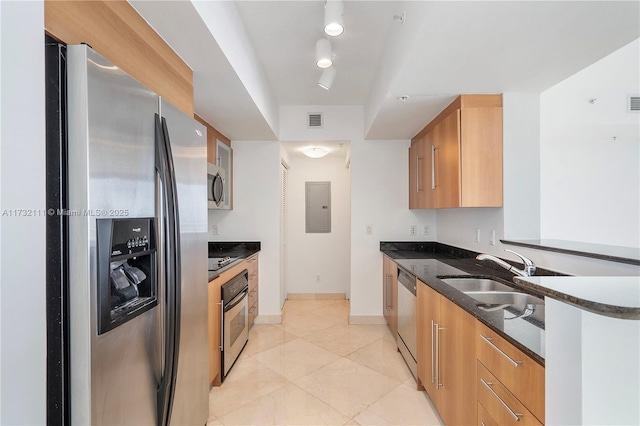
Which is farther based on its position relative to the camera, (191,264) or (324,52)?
(324,52)

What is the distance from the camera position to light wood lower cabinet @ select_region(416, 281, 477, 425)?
4.88ft

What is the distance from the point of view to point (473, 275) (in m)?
2.17

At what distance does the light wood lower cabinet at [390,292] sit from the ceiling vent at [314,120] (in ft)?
5.78

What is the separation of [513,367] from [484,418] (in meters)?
0.39

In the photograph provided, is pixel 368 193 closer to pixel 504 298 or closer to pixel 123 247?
pixel 504 298

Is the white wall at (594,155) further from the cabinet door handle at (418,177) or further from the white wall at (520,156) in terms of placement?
the cabinet door handle at (418,177)

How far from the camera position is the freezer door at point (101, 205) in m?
0.87

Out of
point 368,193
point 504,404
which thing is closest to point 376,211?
point 368,193

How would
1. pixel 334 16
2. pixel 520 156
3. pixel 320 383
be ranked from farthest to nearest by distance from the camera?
pixel 320 383, pixel 520 156, pixel 334 16

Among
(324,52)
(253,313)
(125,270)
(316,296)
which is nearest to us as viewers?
(125,270)

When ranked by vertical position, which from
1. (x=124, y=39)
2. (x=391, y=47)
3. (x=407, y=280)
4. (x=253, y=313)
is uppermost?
(x=391, y=47)

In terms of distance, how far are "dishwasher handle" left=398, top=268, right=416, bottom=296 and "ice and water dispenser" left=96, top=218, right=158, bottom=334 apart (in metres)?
1.82

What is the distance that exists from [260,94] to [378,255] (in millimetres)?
2248

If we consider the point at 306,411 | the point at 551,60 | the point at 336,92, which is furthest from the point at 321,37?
the point at 306,411
